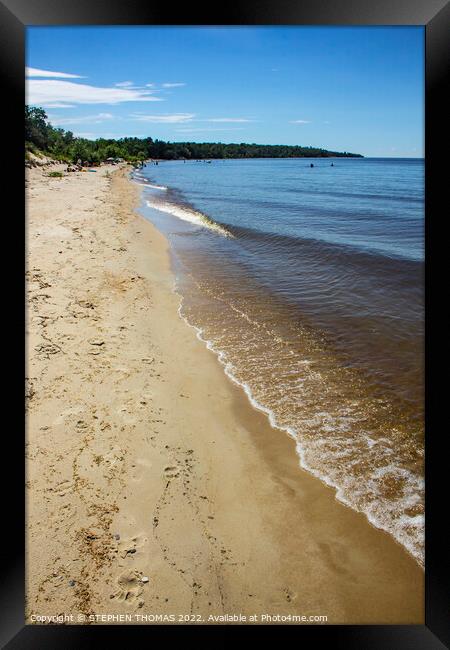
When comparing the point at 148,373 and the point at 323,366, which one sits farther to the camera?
the point at 323,366

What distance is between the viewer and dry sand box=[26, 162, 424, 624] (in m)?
2.62

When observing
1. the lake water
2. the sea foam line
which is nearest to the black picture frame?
the sea foam line

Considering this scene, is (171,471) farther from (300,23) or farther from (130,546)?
(300,23)

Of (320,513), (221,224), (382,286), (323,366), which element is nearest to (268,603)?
(320,513)

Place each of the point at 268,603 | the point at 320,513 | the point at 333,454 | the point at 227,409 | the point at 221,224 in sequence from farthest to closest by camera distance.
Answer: the point at 221,224, the point at 227,409, the point at 333,454, the point at 320,513, the point at 268,603

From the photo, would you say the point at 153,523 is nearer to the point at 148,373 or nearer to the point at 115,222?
the point at 148,373

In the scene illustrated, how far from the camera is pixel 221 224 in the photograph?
18.2 meters

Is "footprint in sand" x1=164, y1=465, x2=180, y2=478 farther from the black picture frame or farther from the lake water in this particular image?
the black picture frame

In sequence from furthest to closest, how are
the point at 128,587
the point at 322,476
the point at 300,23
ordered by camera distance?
1. the point at 322,476
2. the point at 128,587
3. the point at 300,23

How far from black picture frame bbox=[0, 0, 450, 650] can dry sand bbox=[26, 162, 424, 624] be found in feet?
1.90

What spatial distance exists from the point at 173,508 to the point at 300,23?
3332 mm

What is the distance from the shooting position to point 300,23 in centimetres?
247

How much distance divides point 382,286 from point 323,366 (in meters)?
4.94

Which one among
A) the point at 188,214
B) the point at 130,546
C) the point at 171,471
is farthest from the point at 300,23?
the point at 188,214
